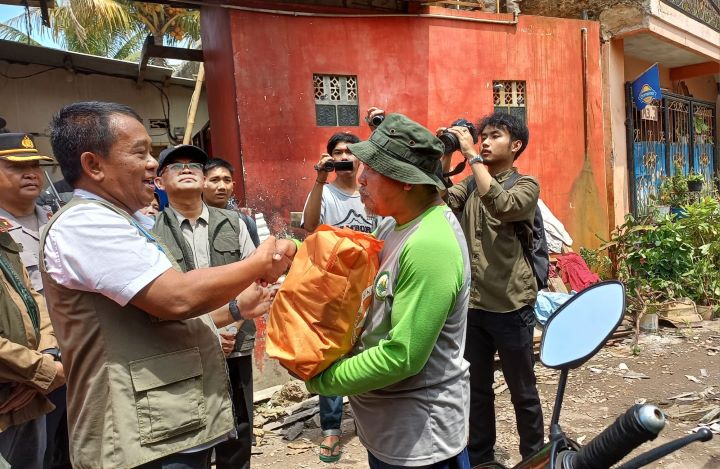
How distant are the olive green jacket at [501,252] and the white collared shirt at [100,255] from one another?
1841mm

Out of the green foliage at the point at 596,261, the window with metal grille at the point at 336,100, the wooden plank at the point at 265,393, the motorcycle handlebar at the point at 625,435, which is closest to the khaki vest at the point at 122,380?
the motorcycle handlebar at the point at 625,435

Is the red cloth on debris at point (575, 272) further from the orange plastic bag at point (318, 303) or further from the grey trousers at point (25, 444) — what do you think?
the grey trousers at point (25, 444)

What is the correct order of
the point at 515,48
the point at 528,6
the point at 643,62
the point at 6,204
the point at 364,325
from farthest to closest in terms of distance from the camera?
the point at 643,62
the point at 528,6
the point at 515,48
the point at 6,204
the point at 364,325

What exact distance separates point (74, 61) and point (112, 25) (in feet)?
19.4

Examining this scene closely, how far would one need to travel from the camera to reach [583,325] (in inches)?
51.4

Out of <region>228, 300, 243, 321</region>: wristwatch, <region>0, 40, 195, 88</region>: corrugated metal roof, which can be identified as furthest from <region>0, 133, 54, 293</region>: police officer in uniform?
<region>0, 40, 195, 88</region>: corrugated metal roof

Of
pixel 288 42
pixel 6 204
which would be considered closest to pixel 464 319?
pixel 6 204

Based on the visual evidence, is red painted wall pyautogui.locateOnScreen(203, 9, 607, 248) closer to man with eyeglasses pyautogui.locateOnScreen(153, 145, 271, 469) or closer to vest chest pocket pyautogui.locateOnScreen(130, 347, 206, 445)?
man with eyeglasses pyautogui.locateOnScreen(153, 145, 271, 469)

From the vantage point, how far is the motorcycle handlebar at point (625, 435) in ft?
2.74

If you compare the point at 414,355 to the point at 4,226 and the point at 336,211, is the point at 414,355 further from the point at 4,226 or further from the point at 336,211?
the point at 4,226

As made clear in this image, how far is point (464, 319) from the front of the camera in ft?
5.80

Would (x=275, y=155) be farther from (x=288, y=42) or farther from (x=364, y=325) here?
(x=364, y=325)

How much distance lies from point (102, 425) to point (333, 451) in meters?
2.47

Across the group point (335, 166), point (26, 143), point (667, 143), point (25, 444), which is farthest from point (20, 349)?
point (667, 143)
